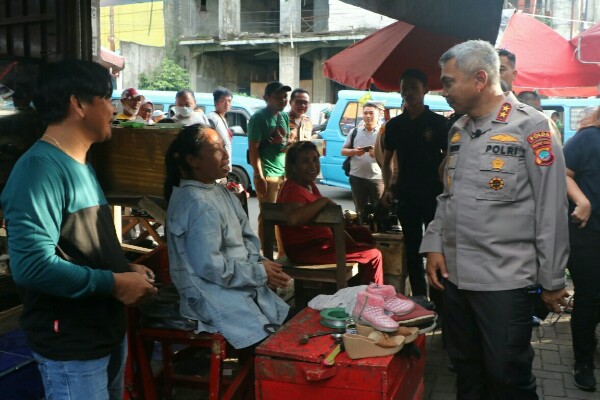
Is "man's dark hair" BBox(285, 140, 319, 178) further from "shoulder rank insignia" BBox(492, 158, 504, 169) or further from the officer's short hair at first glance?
"shoulder rank insignia" BBox(492, 158, 504, 169)

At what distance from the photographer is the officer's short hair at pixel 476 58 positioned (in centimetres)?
249

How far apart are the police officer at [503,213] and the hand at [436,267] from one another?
14cm

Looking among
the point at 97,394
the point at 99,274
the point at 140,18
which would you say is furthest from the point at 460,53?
the point at 140,18

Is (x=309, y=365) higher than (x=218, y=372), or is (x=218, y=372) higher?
(x=309, y=365)

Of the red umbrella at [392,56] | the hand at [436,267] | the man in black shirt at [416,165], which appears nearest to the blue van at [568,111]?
the red umbrella at [392,56]

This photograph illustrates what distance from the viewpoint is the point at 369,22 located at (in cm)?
2441

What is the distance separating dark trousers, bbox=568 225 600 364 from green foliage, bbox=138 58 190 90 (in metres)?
23.9

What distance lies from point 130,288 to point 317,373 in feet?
2.97

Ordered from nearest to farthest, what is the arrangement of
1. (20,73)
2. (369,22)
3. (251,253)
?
(251,253) < (20,73) < (369,22)

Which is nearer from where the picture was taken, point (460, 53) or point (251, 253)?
point (460, 53)

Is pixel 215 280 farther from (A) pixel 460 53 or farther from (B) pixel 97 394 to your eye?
(A) pixel 460 53

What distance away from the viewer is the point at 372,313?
254 cm

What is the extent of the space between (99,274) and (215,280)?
3.43 ft

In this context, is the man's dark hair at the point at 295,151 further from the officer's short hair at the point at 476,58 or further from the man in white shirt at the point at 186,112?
the man in white shirt at the point at 186,112
